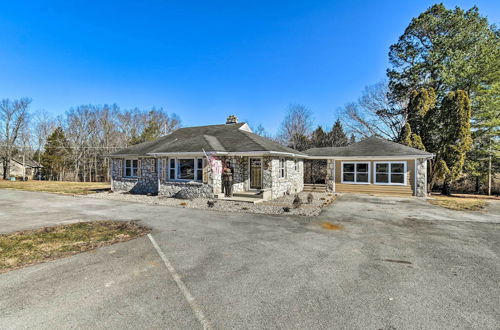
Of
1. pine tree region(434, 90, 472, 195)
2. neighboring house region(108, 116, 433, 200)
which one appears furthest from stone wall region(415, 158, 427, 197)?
pine tree region(434, 90, 472, 195)

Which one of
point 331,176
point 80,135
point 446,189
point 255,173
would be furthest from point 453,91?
point 80,135

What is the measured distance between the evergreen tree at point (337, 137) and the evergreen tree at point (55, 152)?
39.2 metres

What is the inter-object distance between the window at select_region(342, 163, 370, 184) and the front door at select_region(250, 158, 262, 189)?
717cm

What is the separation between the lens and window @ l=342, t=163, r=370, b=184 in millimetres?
17000

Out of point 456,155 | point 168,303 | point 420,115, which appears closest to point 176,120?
point 420,115

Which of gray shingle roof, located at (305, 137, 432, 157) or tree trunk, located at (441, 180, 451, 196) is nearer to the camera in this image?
gray shingle roof, located at (305, 137, 432, 157)

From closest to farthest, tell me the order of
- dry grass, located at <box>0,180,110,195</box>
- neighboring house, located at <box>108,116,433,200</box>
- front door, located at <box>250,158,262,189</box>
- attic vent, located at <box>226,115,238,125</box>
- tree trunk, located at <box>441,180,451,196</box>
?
neighboring house, located at <box>108,116,433,200</box> < front door, located at <box>250,158,262,189</box> < tree trunk, located at <box>441,180,451,196</box> < dry grass, located at <box>0,180,110,195</box> < attic vent, located at <box>226,115,238,125</box>

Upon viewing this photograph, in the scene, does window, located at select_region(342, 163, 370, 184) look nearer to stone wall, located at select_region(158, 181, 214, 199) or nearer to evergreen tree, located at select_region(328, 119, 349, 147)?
stone wall, located at select_region(158, 181, 214, 199)

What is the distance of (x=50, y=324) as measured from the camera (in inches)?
114

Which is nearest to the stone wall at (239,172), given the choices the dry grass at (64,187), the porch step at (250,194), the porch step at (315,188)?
the porch step at (250,194)

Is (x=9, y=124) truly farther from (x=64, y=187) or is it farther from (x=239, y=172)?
(x=239, y=172)

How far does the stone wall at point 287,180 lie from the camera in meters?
14.1

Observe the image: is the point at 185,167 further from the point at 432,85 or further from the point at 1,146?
the point at 1,146

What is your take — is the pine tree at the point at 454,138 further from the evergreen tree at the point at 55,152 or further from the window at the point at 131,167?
the evergreen tree at the point at 55,152
